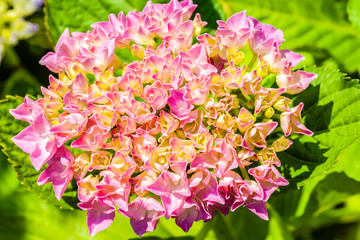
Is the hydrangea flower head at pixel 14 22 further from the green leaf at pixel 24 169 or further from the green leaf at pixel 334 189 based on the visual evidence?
the green leaf at pixel 334 189

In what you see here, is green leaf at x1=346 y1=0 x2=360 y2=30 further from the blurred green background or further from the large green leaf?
the large green leaf

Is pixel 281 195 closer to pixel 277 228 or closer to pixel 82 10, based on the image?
pixel 277 228

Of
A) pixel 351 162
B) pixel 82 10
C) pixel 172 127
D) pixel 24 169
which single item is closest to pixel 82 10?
pixel 82 10

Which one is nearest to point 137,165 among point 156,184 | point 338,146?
point 156,184

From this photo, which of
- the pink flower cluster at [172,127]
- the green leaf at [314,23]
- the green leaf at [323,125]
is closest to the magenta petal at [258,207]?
the pink flower cluster at [172,127]

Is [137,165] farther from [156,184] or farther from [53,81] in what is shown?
[53,81]

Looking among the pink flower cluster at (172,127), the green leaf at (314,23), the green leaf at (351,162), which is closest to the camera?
the pink flower cluster at (172,127)

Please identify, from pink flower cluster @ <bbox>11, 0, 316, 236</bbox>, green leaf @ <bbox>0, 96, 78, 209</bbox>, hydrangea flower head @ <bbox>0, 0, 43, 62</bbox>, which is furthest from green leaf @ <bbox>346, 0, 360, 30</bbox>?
hydrangea flower head @ <bbox>0, 0, 43, 62</bbox>
